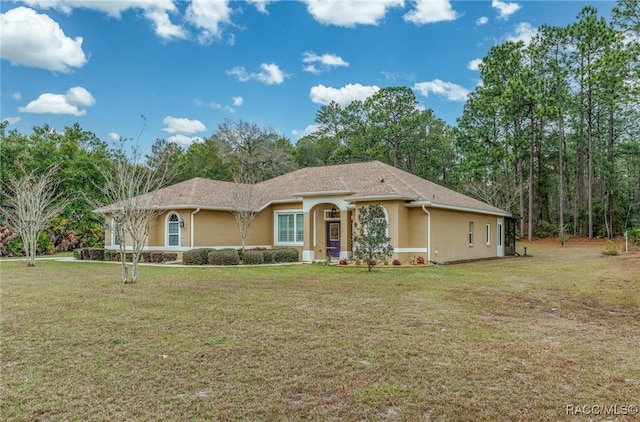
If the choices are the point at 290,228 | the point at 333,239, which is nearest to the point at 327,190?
the point at 333,239

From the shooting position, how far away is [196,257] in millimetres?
19953

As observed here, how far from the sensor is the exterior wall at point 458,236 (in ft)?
66.2

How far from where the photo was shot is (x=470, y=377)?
15.8ft

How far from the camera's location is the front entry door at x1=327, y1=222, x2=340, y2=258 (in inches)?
892

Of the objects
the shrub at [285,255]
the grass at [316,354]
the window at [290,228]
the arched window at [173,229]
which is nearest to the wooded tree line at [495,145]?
the window at [290,228]

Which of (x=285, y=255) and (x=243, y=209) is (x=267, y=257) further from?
(x=243, y=209)

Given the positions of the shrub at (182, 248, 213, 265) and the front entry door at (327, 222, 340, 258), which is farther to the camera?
the front entry door at (327, 222, 340, 258)

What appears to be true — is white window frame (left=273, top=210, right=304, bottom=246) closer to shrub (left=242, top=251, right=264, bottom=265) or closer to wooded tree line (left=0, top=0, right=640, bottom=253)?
shrub (left=242, top=251, right=264, bottom=265)

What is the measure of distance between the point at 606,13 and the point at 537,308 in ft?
119

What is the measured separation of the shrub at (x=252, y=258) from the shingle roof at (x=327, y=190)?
3425 mm

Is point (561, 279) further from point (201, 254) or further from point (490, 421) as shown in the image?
point (201, 254)

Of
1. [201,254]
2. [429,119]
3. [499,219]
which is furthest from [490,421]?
[429,119]

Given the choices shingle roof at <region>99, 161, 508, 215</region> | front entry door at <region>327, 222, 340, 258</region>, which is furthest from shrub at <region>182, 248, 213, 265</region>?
front entry door at <region>327, 222, 340, 258</region>

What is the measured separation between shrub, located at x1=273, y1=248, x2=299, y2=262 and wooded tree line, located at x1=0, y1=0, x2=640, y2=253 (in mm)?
9968
